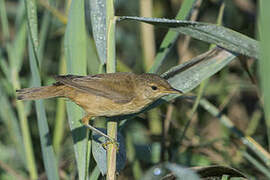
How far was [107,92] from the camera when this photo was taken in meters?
2.45

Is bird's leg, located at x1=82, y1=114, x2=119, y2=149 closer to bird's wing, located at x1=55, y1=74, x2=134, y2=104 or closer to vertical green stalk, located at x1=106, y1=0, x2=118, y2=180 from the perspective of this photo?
vertical green stalk, located at x1=106, y1=0, x2=118, y2=180

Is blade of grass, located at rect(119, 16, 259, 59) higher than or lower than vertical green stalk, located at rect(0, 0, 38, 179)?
higher

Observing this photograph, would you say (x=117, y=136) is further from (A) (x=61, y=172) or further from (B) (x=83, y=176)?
(A) (x=61, y=172)

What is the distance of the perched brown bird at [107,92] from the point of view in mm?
2270

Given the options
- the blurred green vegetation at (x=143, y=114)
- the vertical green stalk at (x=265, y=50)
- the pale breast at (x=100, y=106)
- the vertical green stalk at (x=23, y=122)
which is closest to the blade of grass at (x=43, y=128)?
the blurred green vegetation at (x=143, y=114)

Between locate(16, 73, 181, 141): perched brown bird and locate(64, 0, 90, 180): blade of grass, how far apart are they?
0.35 ft

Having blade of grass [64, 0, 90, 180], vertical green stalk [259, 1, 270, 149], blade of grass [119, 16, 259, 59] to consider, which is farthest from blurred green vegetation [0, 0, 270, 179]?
vertical green stalk [259, 1, 270, 149]

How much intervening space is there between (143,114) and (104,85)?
4.24ft

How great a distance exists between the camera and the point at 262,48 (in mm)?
1213

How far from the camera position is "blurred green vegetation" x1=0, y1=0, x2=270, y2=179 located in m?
2.63

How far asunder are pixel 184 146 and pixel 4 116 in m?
1.38

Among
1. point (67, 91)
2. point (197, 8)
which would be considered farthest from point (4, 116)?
point (197, 8)

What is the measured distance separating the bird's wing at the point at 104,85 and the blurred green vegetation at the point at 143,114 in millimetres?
101

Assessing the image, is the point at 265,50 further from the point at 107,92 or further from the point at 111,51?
the point at 107,92
